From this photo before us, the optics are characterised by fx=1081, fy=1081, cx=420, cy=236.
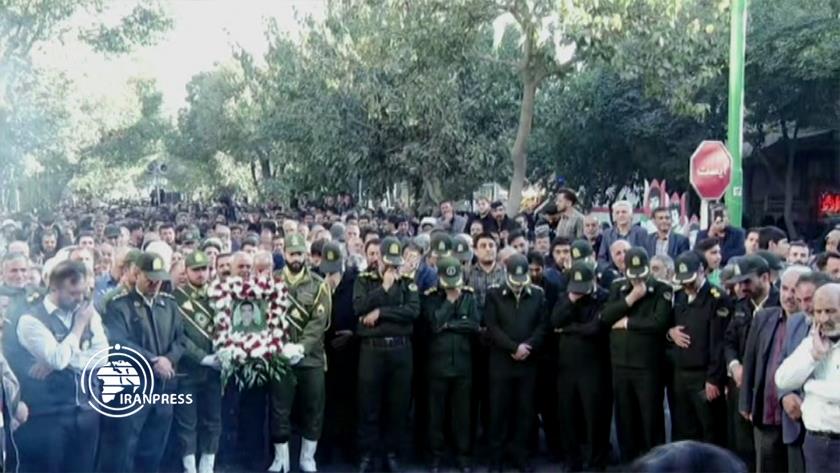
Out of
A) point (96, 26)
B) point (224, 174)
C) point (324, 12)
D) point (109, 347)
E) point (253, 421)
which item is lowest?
point (253, 421)

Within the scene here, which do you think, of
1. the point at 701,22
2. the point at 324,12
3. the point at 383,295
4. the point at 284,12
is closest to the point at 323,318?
the point at 383,295

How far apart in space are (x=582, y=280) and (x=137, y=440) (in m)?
2.61

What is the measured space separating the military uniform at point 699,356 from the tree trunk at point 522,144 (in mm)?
2899

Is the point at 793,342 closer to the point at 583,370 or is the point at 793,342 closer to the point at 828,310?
the point at 828,310

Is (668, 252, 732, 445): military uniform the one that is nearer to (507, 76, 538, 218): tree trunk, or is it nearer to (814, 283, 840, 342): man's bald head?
(814, 283, 840, 342): man's bald head

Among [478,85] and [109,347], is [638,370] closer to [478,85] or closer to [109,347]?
[109,347]

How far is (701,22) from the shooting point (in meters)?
7.80

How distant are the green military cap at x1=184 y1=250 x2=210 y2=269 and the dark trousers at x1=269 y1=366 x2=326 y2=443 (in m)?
0.76

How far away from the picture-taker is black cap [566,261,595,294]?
20.5 feet

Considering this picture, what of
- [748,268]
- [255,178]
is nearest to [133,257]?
[748,268]

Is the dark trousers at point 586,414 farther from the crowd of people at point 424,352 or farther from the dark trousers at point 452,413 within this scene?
the dark trousers at point 452,413

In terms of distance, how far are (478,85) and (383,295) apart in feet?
13.3

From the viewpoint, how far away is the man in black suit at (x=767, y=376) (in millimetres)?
4973

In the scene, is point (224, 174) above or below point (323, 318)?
above
